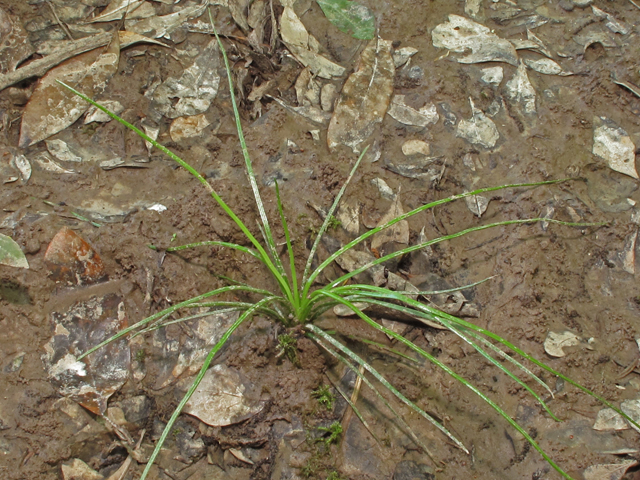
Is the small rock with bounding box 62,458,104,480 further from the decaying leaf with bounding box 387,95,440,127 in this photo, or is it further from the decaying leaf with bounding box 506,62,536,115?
the decaying leaf with bounding box 506,62,536,115

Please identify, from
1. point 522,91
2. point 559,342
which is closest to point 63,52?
point 522,91

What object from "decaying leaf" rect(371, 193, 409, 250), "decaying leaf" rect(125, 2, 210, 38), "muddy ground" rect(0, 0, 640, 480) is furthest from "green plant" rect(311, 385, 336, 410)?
"decaying leaf" rect(125, 2, 210, 38)

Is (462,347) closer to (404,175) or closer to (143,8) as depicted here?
(404,175)

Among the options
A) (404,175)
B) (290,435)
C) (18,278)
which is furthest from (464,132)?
(18,278)

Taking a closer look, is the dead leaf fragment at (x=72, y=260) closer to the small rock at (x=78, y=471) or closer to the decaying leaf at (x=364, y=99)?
the small rock at (x=78, y=471)

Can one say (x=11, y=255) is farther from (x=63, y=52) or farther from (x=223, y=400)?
(x=63, y=52)
